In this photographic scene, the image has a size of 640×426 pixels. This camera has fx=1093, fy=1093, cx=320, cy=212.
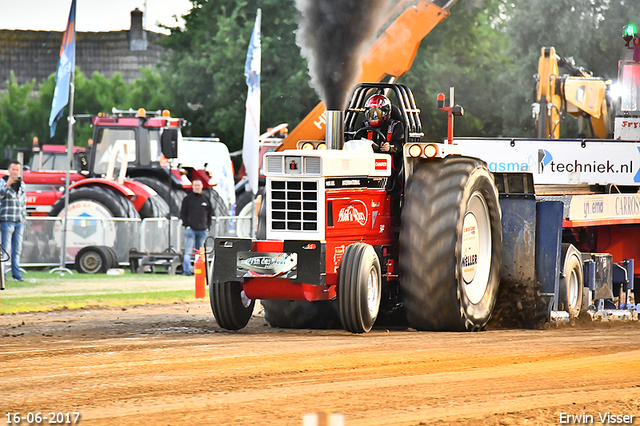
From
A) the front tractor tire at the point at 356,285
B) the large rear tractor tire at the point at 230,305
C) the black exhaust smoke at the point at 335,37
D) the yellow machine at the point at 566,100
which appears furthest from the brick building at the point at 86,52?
the front tractor tire at the point at 356,285

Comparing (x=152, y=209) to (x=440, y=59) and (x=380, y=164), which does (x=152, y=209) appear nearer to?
(x=380, y=164)

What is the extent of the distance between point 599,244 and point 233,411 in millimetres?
8427

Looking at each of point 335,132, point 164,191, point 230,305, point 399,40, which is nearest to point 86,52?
point 164,191

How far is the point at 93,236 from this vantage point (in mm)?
20484

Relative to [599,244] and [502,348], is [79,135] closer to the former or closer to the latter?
[599,244]

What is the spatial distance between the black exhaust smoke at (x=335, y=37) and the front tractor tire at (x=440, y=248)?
6.12ft

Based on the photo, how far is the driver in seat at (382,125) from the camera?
1063 cm

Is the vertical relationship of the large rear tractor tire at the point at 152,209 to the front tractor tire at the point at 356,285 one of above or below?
above

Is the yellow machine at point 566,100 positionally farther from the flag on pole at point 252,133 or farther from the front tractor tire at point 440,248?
the front tractor tire at point 440,248

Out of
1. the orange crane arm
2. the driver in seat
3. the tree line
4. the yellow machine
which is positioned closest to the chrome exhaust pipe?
the driver in seat

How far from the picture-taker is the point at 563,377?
746 cm

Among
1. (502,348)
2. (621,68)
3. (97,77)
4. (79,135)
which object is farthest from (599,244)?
(97,77)

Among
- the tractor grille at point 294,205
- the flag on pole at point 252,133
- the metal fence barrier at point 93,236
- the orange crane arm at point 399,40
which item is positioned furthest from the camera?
the flag on pole at point 252,133

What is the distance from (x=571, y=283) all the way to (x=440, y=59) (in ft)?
83.1
